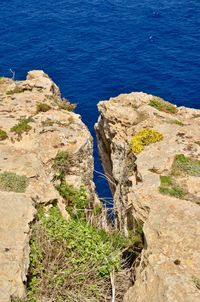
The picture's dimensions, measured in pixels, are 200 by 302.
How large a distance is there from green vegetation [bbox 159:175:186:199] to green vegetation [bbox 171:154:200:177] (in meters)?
0.72

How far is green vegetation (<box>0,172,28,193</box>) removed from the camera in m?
22.0

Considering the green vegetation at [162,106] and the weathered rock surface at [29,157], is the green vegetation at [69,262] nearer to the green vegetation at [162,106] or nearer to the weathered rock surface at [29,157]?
the weathered rock surface at [29,157]

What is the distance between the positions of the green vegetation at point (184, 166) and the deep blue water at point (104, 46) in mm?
31829

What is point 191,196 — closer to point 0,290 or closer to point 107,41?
point 0,290

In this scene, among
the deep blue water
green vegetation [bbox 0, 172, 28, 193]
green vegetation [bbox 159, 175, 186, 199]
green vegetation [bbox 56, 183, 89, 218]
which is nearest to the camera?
green vegetation [bbox 159, 175, 186, 199]

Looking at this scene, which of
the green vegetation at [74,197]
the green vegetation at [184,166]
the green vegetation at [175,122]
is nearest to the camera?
the green vegetation at [184,166]


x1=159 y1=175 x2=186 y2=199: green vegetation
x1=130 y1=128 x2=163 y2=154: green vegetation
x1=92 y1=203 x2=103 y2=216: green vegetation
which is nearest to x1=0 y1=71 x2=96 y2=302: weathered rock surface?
x1=92 y1=203 x2=103 y2=216: green vegetation

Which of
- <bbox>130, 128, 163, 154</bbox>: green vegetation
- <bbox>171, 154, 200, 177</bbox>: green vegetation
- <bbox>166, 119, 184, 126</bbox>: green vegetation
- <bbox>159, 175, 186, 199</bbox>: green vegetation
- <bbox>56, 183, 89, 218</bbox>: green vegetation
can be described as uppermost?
<bbox>166, 119, 184, 126</bbox>: green vegetation

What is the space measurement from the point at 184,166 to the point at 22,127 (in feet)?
31.6

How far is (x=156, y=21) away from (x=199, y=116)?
200 feet

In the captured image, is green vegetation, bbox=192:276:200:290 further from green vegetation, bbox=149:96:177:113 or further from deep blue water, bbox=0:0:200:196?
deep blue water, bbox=0:0:200:196

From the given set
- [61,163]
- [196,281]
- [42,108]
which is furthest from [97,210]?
[196,281]

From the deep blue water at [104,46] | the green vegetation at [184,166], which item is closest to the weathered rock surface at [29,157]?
the green vegetation at [184,166]

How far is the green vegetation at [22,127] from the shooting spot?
89.2ft
